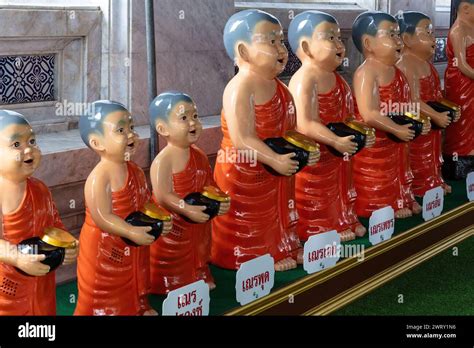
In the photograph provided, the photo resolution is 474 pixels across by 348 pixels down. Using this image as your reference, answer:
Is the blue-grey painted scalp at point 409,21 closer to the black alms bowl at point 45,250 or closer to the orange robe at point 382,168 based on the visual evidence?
the orange robe at point 382,168

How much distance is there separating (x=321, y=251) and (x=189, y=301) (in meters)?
0.66

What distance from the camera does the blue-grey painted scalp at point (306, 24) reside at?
2.84 metres

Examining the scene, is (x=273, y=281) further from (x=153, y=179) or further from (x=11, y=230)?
(x=11, y=230)

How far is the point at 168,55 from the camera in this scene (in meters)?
3.19

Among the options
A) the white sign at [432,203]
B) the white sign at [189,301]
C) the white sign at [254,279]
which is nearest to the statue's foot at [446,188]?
the white sign at [432,203]

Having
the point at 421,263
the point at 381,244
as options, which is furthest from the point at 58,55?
the point at 421,263

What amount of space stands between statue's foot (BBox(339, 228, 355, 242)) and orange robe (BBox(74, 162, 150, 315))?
1.01 metres

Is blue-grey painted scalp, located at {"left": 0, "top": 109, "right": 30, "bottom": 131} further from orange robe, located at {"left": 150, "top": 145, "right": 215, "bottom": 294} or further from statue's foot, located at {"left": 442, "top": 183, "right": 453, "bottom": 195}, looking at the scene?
statue's foot, located at {"left": 442, "top": 183, "right": 453, "bottom": 195}

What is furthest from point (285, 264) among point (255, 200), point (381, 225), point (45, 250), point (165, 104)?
point (45, 250)

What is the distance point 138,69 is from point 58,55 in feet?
0.97

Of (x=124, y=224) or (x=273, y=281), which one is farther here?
(x=273, y=281)

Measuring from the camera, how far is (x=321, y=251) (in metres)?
2.73

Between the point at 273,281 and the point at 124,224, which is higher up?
the point at 124,224

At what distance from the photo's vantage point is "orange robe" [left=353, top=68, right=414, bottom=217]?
10.5ft
